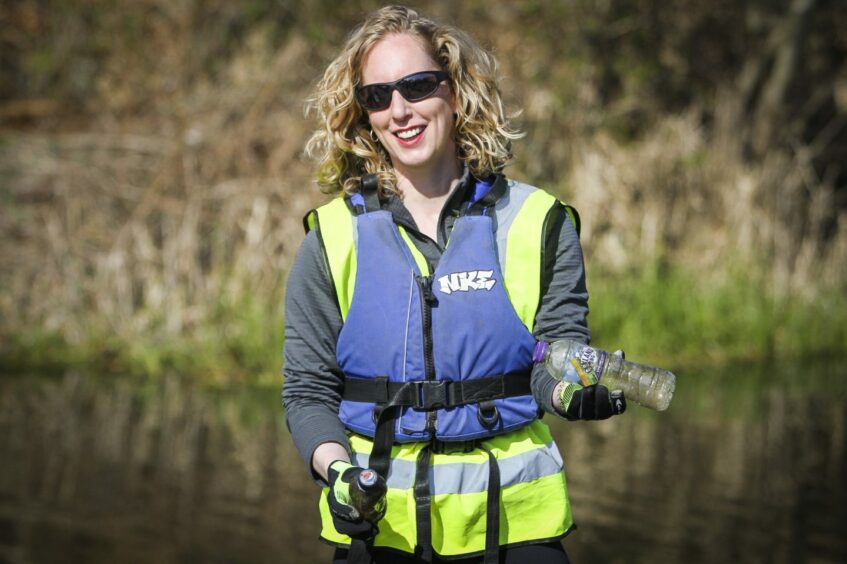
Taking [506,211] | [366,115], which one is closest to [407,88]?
[366,115]

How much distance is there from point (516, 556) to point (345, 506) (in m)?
0.45

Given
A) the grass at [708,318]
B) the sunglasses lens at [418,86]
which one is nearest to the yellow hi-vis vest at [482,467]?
the sunglasses lens at [418,86]

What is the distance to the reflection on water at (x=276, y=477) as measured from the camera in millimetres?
6102

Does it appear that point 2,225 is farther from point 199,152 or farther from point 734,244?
point 734,244

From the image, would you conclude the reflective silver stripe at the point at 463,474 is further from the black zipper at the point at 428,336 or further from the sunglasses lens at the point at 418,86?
the sunglasses lens at the point at 418,86

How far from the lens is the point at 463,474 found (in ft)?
9.81

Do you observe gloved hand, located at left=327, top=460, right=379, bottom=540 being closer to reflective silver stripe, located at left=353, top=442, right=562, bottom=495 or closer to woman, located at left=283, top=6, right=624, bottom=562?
woman, located at left=283, top=6, right=624, bottom=562

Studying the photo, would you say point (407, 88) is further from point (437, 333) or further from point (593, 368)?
point (593, 368)

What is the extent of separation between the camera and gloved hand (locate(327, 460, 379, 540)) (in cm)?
281

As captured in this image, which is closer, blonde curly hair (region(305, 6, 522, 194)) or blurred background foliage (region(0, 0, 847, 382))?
blonde curly hair (region(305, 6, 522, 194))

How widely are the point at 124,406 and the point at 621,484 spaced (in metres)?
3.47

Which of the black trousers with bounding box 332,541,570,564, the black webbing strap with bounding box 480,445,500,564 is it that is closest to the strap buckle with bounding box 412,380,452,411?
the black webbing strap with bounding box 480,445,500,564

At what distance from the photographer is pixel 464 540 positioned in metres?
2.97

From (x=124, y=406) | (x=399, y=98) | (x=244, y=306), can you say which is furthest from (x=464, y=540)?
(x=244, y=306)
